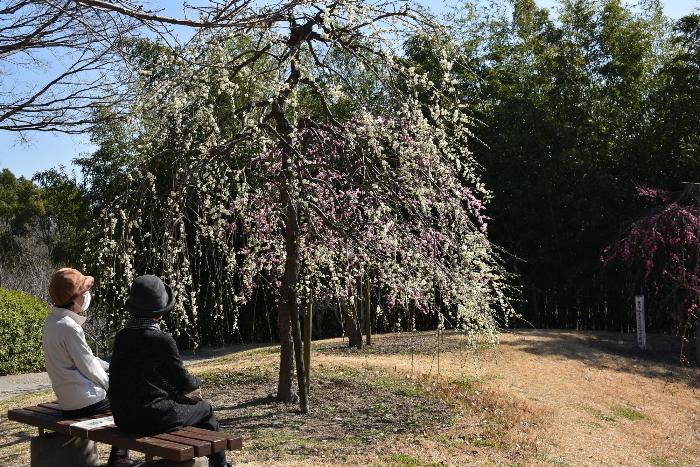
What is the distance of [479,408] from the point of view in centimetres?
695

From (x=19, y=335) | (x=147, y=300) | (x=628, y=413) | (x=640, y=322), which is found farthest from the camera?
(x=19, y=335)

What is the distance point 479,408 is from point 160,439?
3.99 m

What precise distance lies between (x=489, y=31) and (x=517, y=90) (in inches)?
74.6

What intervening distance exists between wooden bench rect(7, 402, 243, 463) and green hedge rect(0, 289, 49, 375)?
903 cm

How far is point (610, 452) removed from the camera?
662 centimetres

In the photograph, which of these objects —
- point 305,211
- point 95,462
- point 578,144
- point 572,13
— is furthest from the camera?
point 572,13

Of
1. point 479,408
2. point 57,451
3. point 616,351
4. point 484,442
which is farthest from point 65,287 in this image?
point 616,351

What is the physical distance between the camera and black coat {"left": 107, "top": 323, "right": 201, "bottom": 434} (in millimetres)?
3676

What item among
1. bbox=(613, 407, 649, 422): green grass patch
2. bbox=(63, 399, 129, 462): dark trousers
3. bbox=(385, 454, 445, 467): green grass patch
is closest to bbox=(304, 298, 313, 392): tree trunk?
bbox=(385, 454, 445, 467): green grass patch

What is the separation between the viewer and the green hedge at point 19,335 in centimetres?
1240

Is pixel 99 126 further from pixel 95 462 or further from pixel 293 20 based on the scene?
pixel 95 462

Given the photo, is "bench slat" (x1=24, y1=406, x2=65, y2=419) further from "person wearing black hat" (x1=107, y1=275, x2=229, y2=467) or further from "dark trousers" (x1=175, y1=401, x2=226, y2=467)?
"dark trousers" (x1=175, y1=401, x2=226, y2=467)

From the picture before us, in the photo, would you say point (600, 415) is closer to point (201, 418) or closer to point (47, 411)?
point (201, 418)

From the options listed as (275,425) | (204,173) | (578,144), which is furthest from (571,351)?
(204,173)
